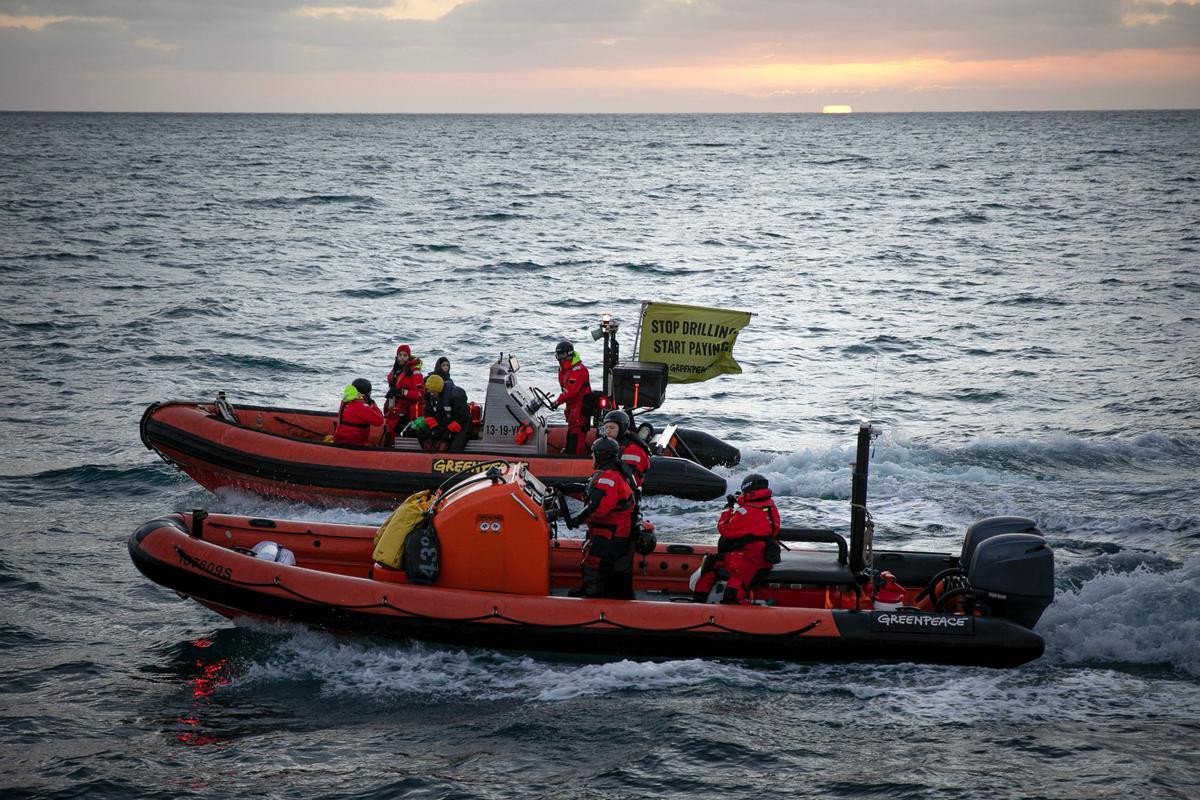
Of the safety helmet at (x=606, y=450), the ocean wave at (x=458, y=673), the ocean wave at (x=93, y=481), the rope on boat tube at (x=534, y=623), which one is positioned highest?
the safety helmet at (x=606, y=450)

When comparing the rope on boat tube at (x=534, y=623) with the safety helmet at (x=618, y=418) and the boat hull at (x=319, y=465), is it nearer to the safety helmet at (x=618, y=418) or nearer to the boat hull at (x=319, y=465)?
the safety helmet at (x=618, y=418)

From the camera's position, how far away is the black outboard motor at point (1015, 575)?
794 centimetres

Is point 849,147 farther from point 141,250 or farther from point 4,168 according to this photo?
point 141,250

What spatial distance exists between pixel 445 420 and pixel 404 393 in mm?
847

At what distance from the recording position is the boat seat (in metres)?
8.30

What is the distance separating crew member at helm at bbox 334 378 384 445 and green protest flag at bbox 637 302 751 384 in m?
2.95

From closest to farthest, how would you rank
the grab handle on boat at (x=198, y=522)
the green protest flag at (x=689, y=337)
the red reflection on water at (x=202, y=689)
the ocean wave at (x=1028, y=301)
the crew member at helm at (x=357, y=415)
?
the red reflection on water at (x=202, y=689) → the grab handle on boat at (x=198, y=522) → the crew member at helm at (x=357, y=415) → the green protest flag at (x=689, y=337) → the ocean wave at (x=1028, y=301)

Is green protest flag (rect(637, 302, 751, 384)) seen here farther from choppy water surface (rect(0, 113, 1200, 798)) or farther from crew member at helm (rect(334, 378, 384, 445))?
crew member at helm (rect(334, 378, 384, 445))

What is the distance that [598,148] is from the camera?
104938 millimetres

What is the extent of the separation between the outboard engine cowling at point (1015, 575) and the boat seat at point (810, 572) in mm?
944

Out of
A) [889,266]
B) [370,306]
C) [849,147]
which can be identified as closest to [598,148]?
[849,147]

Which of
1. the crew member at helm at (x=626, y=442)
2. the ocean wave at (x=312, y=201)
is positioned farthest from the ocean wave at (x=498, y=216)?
the crew member at helm at (x=626, y=442)

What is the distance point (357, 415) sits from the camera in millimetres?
12008

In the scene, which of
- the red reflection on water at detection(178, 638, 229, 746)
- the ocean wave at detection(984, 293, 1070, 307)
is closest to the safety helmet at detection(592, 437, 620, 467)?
the red reflection on water at detection(178, 638, 229, 746)
